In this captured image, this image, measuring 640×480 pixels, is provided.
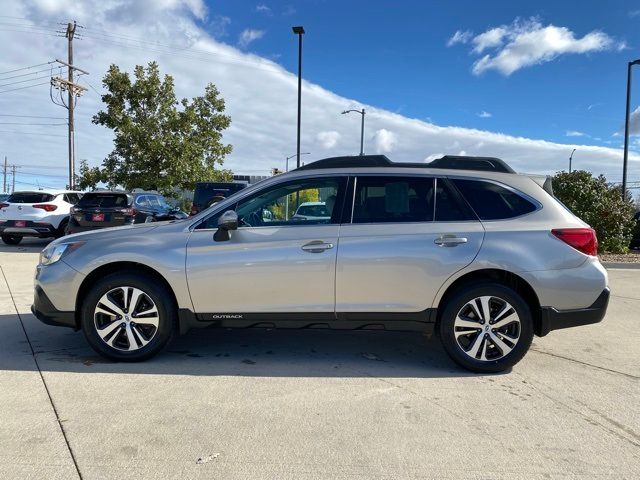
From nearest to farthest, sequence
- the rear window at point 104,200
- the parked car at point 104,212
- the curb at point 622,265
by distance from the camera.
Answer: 1. the curb at point 622,265
2. the parked car at point 104,212
3. the rear window at point 104,200

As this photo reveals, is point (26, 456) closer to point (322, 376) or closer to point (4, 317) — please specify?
point (322, 376)

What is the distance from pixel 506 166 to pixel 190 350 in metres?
3.48

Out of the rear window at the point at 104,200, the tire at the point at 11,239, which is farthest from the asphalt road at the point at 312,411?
the tire at the point at 11,239

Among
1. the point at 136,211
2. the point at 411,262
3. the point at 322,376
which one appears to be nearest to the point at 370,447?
the point at 322,376

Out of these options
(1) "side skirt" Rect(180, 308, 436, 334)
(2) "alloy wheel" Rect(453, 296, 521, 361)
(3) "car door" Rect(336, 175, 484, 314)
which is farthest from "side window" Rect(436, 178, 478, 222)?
(1) "side skirt" Rect(180, 308, 436, 334)

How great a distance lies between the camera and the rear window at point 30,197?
14102mm

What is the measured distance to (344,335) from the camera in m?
5.59

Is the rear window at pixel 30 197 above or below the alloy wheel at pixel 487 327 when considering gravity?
above

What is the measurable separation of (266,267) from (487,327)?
196cm

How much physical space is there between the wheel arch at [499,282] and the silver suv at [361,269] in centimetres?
1

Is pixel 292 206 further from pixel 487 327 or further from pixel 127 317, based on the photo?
pixel 487 327

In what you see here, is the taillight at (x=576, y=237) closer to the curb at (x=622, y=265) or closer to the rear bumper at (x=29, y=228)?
the curb at (x=622, y=265)

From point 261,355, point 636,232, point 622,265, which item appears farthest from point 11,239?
point 636,232

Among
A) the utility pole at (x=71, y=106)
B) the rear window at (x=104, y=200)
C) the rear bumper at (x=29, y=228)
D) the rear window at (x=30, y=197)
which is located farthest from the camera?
the utility pole at (x=71, y=106)
